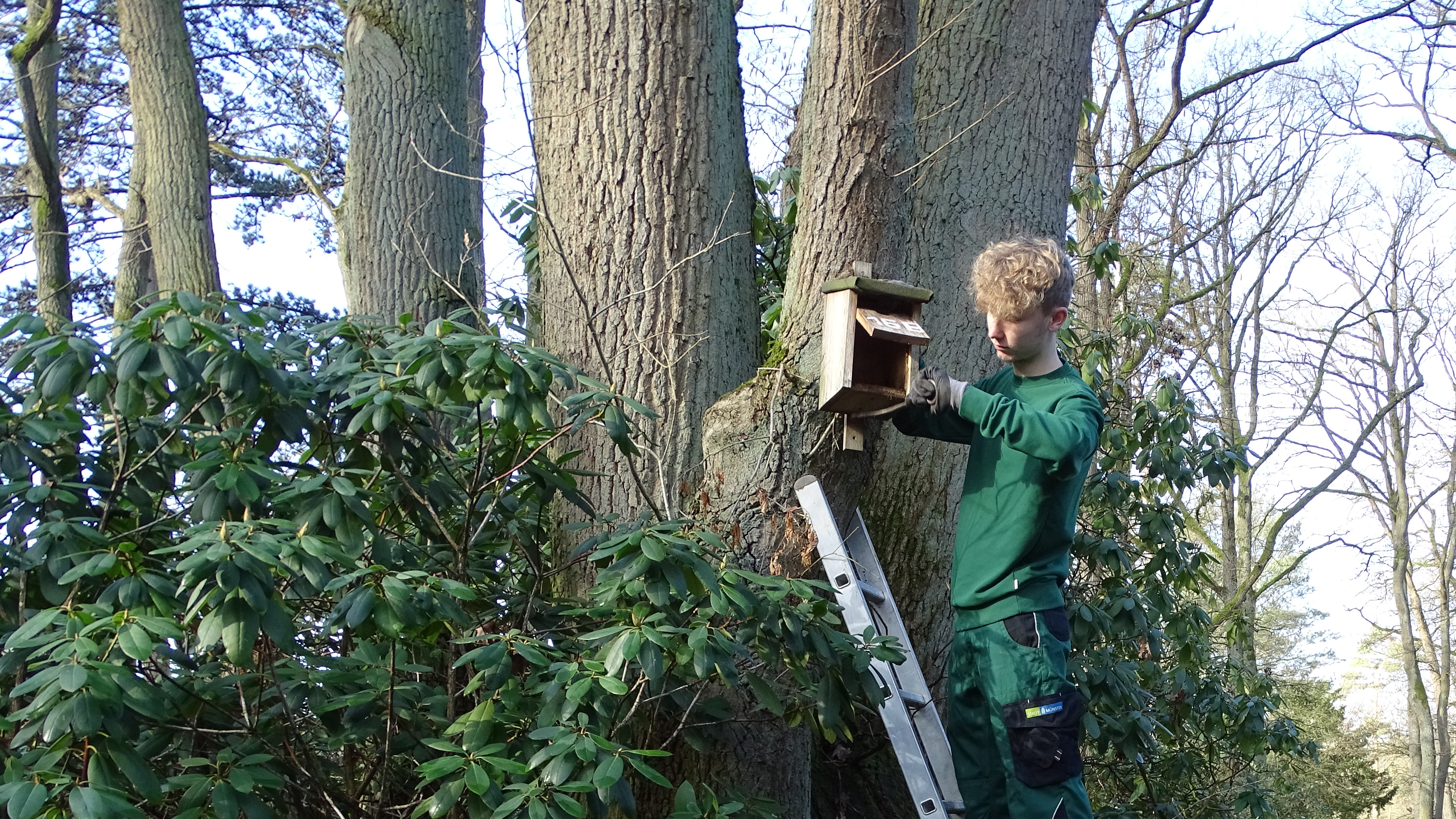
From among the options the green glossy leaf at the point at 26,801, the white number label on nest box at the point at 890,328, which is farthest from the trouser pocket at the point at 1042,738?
the green glossy leaf at the point at 26,801

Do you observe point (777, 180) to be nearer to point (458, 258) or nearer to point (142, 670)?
point (458, 258)

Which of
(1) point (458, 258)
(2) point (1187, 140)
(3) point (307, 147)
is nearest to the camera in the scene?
(1) point (458, 258)

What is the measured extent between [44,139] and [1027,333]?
769 cm

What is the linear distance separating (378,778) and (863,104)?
2.23 m

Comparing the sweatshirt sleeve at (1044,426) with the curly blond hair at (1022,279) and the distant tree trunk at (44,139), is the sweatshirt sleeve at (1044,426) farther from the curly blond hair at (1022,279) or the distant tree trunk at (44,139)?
the distant tree trunk at (44,139)

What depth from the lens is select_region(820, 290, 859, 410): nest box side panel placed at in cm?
285

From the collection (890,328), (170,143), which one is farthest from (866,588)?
(170,143)

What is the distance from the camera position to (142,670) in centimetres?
238

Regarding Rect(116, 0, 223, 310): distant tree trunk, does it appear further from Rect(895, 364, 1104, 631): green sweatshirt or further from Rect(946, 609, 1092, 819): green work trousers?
Rect(946, 609, 1092, 819): green work trousers

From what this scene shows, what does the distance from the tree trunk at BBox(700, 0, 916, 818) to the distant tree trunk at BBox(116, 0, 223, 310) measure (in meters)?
4.73

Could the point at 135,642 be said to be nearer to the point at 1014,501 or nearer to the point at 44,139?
the point at 1014,501

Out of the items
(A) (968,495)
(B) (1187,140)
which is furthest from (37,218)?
(B) (1187,140)

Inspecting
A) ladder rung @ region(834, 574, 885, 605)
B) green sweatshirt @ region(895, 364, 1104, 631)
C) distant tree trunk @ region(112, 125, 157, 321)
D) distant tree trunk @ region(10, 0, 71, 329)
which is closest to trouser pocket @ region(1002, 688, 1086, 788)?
green sweatshirt @ region(895, 364, 1104, 631)

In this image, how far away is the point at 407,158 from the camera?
5141mm
